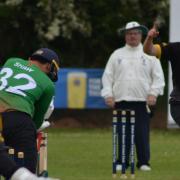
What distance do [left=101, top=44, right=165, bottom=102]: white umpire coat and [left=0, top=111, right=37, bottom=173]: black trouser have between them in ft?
15.0

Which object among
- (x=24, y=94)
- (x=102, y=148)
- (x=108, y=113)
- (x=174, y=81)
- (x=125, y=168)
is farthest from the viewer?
(x=108, y=113)

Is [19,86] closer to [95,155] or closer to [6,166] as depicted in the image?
[6,166]

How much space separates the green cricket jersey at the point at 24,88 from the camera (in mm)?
10180

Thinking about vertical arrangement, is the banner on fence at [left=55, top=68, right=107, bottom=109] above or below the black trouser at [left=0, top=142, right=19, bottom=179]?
below

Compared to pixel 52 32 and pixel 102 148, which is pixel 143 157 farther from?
pixel 52 32

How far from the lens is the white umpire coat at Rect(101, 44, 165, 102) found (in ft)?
48.0

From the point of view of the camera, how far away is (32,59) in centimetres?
1053

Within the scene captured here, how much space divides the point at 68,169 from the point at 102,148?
164 inches

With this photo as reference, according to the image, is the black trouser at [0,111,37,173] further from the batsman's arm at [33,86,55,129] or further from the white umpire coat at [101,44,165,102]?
the white umpire coat at [101,44,165,102]

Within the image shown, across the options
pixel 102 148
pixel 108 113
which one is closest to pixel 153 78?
pixel 102 148

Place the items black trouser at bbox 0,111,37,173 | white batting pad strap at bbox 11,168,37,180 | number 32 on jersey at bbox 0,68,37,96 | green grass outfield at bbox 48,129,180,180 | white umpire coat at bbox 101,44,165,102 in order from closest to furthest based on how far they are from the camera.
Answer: white batting pad strap at bbox 11,168,37,180 → black trouser at bbox 0,111,37,173 → number 32 on jersey at bbox 0,68,37,96 → green grass outfield at bbox 48,129,180,180 → white umpire coat at bbox 101,44,165,102

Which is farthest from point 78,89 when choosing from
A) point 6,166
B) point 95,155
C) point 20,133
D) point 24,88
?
point 6,166

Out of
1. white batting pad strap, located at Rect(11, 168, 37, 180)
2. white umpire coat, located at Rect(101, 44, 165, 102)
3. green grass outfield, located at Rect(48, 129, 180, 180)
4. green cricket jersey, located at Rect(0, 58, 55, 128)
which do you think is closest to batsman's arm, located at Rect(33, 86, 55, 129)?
green cricket jersey, located at Rect(0, 58, 55, 128)

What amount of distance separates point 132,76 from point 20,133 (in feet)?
15.9
